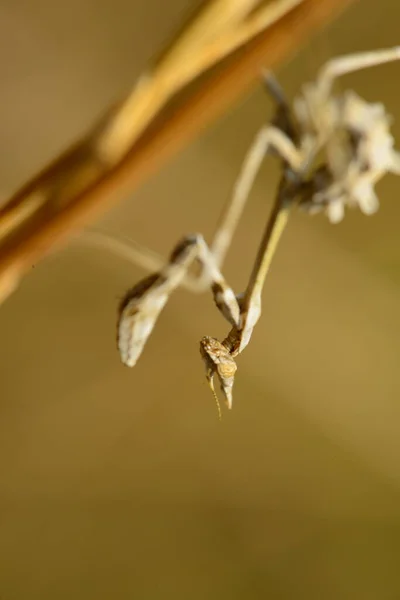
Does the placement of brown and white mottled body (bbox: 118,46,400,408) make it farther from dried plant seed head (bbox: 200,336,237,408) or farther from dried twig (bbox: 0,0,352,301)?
dried twig (bbox: 0,0,352,301)

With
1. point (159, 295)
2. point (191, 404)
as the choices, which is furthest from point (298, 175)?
point (191, 404)

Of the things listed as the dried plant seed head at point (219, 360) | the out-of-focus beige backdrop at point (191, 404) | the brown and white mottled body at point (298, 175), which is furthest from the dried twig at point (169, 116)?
the out-of-focus beige backdrop at point (191, 404)

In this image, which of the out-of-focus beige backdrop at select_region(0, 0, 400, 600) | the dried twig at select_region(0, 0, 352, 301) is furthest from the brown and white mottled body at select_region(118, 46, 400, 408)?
the out-of-focus beige backdrop at select_region(0, 0, 400, 600)

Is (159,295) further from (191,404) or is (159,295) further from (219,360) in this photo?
(191,404)

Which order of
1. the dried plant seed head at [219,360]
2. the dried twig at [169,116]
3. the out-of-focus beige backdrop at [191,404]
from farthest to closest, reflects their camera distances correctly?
the out-of-focus beige backdrop at [191,404] → the dried plant seed head at [219,360] → the dried twig at [169,116]

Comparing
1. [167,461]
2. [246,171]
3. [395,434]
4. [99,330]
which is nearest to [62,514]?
[167,461]

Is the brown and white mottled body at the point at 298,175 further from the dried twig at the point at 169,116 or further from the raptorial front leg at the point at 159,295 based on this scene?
the dried twig at the point at 169,116

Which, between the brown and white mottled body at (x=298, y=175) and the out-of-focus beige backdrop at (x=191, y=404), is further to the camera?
the out-of-focus beige backdrop at (x=191, y=404)
